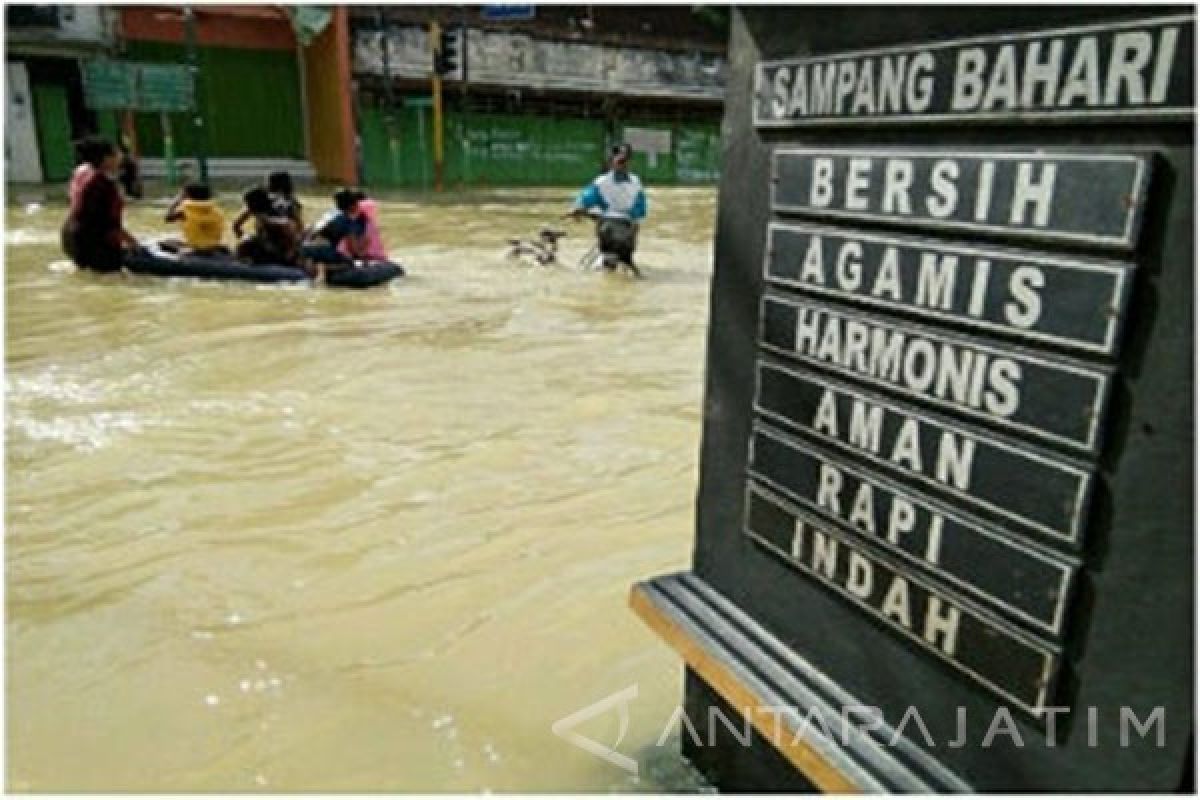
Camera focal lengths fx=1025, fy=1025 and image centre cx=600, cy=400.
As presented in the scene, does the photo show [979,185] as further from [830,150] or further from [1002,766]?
[1002,766]

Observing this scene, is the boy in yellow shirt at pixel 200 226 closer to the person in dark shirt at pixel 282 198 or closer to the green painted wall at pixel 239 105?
the person in dark shirt at pixel 282 198

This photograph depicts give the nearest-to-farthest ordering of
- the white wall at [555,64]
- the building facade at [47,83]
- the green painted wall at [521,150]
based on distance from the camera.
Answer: the building facade at [47,83]
the white wall at [555,64]
the green painted wall at [521,150]

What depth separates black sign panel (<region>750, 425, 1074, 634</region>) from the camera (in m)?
1.36

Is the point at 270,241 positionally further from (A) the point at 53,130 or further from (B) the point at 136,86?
(A) the point at 53,130

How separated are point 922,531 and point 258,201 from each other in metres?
8.70

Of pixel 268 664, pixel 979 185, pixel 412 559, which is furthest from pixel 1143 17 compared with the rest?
pixel 412 559

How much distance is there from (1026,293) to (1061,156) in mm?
175

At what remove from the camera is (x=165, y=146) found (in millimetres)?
21047

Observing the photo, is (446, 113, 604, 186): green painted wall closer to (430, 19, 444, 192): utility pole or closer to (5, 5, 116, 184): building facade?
(430, 19, 444, 192): utility pole

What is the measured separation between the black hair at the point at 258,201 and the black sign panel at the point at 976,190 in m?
8.23

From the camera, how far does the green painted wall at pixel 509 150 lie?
24.0 metres

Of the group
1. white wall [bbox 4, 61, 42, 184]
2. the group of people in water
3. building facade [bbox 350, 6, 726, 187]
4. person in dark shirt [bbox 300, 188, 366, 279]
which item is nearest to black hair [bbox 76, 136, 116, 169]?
the group of people in water
